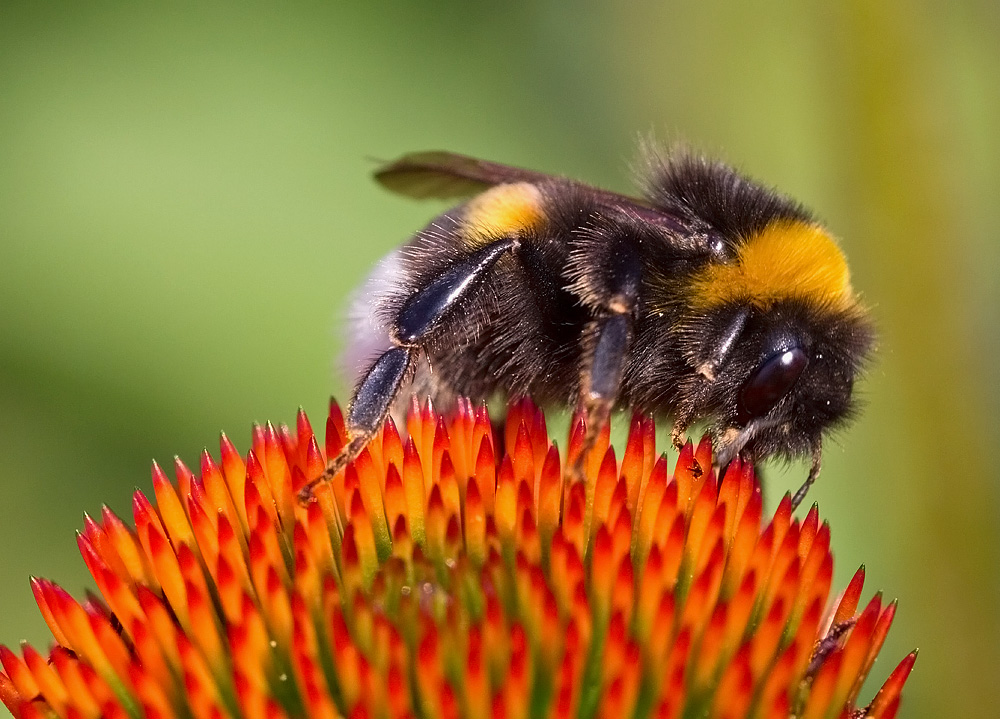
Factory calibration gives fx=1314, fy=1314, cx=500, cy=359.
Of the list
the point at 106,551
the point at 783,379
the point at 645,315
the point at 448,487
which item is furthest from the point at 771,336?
the point at 106,551

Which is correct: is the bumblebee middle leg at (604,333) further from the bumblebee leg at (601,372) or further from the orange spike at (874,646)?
the orange spike at (874,646)

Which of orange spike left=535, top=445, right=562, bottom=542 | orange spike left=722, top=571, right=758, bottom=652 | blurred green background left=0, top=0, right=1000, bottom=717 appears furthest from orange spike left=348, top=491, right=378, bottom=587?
blurred green background left=0, top=0, right=1000, bottom=717

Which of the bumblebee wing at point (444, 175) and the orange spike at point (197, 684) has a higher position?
the bumblebee wing at point (444, 175)

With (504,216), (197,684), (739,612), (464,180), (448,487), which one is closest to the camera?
(197,684)

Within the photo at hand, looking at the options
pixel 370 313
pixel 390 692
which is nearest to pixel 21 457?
pixel 370 313

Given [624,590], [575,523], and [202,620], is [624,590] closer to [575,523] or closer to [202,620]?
[575,523]

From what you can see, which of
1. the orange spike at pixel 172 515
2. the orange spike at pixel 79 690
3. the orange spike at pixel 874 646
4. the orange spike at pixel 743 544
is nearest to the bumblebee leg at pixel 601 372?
the orange spike at pixel 743 544

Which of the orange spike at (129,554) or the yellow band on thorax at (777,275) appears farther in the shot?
the yellow band on thorax at (777,275)
